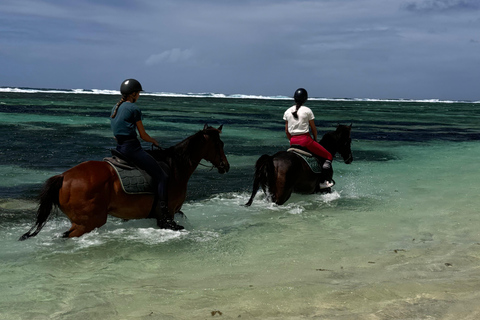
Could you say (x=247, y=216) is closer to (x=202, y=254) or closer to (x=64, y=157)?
(x=202, y=254)

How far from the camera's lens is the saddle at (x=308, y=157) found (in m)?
10.9

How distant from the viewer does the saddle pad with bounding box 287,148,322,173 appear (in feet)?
35.7

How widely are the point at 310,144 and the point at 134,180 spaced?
452 cm

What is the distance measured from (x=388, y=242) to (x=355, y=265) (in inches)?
57.9

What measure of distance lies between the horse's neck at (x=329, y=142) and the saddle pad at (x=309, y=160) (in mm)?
771

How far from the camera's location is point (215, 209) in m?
10.8

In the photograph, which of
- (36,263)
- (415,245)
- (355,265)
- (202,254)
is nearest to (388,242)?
(415,245)

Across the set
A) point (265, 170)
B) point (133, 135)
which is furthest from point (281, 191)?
point (133, 135)

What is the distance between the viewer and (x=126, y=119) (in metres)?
7.42

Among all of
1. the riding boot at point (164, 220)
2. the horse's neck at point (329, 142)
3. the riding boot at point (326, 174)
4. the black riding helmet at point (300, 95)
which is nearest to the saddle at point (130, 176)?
the riding boot at point (164, 220)

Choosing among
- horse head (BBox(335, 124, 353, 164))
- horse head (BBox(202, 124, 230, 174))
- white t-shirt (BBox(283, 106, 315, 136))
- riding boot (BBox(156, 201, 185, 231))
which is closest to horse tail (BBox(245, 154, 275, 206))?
white t-shirt (BBox(283, 106, 315, 136))

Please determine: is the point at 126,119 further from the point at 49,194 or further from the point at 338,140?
the point at 338,140

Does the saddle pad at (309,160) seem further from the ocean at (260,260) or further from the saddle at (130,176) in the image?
the saddle at (130,176)

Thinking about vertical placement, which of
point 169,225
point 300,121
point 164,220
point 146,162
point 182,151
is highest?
point 300,121
